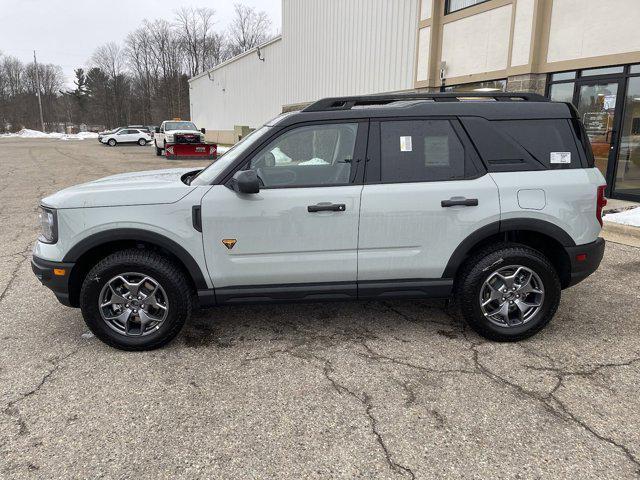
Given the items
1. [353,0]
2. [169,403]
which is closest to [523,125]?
[169,403]

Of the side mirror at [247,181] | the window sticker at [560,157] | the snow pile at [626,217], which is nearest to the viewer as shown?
the side mirror at [247,181]

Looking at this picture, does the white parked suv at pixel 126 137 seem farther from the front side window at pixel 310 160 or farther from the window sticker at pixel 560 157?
the window sticker at pixel 560 157

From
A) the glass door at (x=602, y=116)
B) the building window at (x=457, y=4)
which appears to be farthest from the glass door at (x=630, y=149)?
the building window at (x=457, y=4)

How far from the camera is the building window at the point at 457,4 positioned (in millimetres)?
11875

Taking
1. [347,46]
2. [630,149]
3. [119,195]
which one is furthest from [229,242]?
[347,46]

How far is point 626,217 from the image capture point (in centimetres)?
757

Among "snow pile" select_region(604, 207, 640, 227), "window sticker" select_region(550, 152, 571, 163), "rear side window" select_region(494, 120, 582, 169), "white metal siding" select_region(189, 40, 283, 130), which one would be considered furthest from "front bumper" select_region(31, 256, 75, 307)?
"white metal siding" select_region(189, 40, 283, 130)

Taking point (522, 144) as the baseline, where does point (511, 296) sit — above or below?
below

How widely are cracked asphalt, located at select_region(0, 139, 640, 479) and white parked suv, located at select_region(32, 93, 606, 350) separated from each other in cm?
38

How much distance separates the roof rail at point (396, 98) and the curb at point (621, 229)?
4.26m

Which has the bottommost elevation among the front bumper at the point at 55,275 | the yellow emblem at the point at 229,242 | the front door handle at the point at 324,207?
the front bumper at the point at 55,275

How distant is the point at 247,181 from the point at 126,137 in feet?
→ 139

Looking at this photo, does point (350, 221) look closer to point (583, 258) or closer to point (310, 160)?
point (310, 160)

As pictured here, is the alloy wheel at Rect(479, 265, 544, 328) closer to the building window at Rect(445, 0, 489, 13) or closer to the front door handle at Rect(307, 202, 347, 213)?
the front door handle at Rect(307, 202, 347, 213)
